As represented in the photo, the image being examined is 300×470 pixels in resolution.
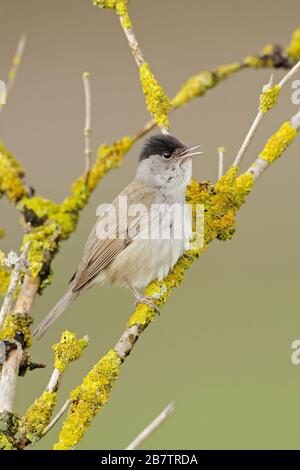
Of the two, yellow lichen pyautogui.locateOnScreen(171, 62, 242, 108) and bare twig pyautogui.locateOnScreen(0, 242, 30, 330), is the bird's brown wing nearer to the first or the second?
yellow lichen pyautogui.locateOnScreen(171, 62, 242, 108)

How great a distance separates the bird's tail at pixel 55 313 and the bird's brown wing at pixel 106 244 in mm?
36

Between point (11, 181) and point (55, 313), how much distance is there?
748 mm

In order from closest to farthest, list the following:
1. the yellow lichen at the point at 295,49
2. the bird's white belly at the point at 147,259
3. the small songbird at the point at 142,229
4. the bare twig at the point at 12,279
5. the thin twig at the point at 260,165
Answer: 1. the bare twig at the point at 12,279
2. the thin twig at the point at 260,165
3. the yellow lichen at the point at 295,49
4. the bird's white belly at the point at 147,259
5. the small songbird at the point at 142,229

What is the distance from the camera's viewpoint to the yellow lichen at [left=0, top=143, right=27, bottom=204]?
3.30 m

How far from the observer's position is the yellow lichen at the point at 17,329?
2912 mm

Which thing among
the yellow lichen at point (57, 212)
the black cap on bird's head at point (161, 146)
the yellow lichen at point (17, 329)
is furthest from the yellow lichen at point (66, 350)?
the black cap on bird's head at point (161, 146)

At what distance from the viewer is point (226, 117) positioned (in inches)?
334

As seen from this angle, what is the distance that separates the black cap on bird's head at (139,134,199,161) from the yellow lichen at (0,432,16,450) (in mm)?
1888

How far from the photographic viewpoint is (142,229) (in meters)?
4.09

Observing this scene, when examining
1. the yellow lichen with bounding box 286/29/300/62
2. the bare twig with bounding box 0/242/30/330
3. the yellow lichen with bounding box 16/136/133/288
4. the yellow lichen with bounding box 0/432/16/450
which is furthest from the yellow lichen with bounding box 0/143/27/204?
the yellow lichen with bounding box 286/29/300/62

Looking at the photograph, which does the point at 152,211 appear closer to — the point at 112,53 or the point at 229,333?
the point at 229,333

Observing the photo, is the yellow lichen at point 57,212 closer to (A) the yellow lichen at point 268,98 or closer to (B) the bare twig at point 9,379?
(B) the bare twig at point 9,379
